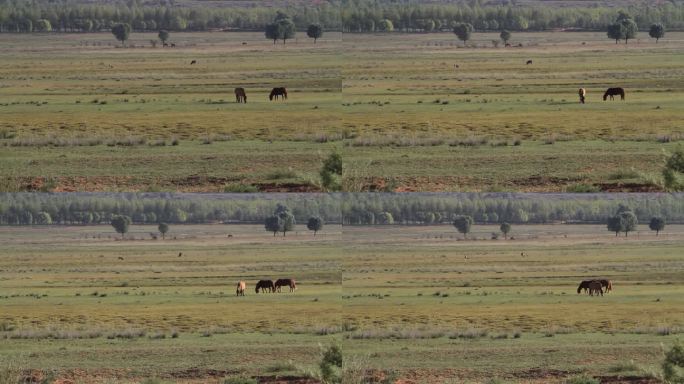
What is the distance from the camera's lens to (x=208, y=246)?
25.7 metres

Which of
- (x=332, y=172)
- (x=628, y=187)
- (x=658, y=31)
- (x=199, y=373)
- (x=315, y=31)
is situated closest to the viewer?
Result: (x=199, y=373)

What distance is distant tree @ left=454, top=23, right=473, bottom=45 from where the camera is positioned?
26188mm

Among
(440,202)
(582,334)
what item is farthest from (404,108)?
(582,334)

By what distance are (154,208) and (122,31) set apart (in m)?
4.39

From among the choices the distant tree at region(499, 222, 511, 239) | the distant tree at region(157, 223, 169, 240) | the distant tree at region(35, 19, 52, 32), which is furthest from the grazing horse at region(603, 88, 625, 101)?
the distant tree at region(35, 19, 52, 32)

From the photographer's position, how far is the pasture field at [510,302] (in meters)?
23.1

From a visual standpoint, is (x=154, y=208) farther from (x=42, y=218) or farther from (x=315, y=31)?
(x=315, y=31)

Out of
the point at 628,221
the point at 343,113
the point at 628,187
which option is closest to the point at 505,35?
the point at 343,113

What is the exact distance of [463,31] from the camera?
26.3 metres

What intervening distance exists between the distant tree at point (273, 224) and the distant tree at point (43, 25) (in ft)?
21.9

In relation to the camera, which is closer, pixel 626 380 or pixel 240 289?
pixel 626 380

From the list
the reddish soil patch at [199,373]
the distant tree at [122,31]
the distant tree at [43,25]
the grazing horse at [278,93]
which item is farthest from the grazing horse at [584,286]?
the distant tree at [43,25]

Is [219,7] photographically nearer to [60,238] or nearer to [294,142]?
[294,142]

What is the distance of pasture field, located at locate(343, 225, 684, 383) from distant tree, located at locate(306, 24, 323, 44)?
426 cm
